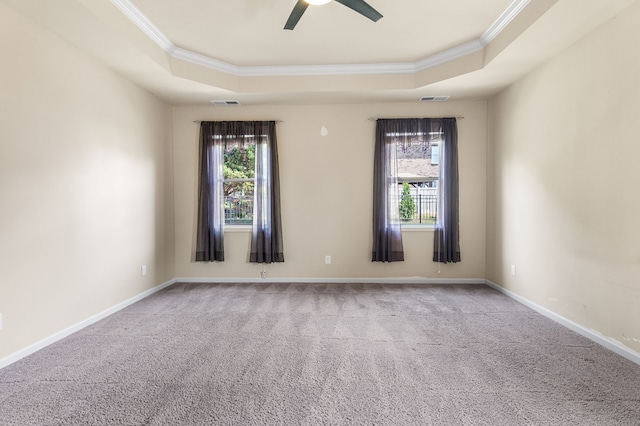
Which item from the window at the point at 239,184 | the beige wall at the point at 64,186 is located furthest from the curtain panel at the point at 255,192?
the beige wall at the point at 64,186

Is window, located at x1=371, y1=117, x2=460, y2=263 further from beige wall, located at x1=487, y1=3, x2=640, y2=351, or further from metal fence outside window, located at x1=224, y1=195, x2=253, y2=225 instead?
metal fence outside window, located at x1=224, y1=195, x2=253, y2=225

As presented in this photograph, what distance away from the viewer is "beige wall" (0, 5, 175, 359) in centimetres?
230

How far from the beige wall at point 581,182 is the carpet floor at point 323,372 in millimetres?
382

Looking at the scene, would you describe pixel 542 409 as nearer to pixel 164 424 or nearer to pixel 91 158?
pixel 164 424

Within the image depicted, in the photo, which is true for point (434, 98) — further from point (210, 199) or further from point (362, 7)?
point (210, 199)

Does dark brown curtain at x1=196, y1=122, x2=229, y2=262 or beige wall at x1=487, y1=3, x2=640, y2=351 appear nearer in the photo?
beige wall at x1=487, y1=3, x2=640, y2=351

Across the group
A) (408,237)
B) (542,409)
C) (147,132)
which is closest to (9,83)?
(147,132)

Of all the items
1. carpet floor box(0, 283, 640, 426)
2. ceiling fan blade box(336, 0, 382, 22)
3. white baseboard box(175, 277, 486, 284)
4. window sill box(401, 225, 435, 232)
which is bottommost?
carpet floor box(0, 283, 640, 426)

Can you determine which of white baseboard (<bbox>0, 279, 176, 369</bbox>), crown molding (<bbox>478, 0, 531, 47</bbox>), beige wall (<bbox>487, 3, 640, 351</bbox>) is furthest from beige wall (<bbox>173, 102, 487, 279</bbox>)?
crown molding (<bbox>478, 0, 531, 47</bbox>)

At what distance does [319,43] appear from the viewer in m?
3.31

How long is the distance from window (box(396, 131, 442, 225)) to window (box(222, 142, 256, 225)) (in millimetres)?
2140

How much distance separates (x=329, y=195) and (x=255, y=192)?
1.05m

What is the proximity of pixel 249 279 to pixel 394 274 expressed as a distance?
2.10 metres

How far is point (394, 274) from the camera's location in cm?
450
